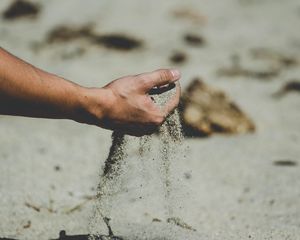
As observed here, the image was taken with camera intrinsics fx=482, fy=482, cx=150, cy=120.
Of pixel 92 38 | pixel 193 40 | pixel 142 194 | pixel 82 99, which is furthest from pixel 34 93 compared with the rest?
pixel 193 40

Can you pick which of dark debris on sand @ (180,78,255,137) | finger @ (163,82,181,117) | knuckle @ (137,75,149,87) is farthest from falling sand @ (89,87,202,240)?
dark debris on sand @ (180,78,255,137)

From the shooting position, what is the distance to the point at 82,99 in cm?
179

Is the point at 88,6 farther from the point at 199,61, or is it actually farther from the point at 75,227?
the point at 75,227

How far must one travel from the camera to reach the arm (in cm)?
168

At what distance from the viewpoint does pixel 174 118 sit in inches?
82.4

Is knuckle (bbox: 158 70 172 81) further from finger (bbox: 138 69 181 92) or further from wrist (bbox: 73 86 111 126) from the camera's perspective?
wrist (bbox: 73 86 111 126)

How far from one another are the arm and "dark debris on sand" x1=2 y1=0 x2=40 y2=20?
5.11 meters

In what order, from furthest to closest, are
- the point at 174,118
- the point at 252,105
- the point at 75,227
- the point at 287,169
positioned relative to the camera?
the point at 252,105, the point at 287,169, the point at 75,227, the point at 174,118

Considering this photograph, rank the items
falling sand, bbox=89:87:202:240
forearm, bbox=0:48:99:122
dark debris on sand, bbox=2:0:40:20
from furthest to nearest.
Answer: dark debris on sand, bbox=2:0:40:20 < falling sand, bbox=89:87:202:240 < forearm, bbox=0:48:99:122

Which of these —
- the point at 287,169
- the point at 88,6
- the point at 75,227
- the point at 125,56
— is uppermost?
the point at 88,6

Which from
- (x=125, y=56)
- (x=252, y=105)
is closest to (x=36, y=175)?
(x=252, y=105)

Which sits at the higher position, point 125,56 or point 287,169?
point 125,56

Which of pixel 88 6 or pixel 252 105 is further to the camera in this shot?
pixel 88 6

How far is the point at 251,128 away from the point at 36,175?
6.17 feet
